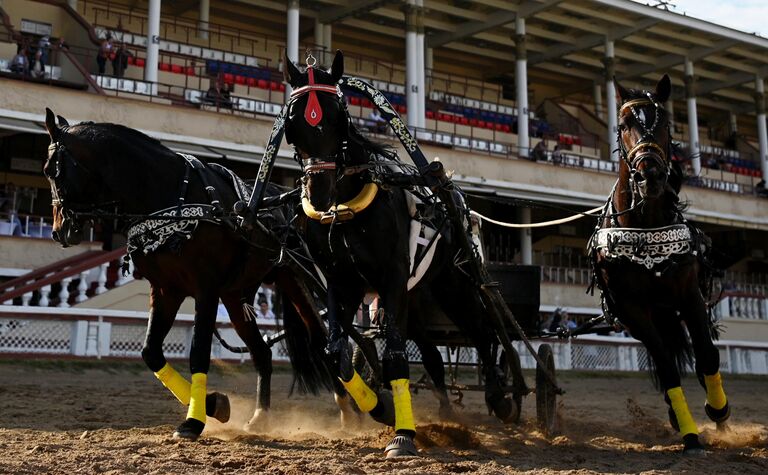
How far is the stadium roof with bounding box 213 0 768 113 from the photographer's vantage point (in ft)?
98.9

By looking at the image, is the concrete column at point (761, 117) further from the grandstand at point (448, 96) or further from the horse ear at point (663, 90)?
the horse ear at point (663, 90)

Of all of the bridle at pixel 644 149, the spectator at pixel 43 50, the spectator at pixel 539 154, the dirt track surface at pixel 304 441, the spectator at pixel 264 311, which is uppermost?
the spectator at pixel 43 50

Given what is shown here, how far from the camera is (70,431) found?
7.37m

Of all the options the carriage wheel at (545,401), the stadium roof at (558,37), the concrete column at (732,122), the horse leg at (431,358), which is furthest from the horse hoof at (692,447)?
the concrete column at (732,122)

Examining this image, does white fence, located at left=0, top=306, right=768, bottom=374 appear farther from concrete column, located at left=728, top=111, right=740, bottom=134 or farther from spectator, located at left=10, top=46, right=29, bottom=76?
concrete column, located at left=728, top=111, right=740, bottom=134

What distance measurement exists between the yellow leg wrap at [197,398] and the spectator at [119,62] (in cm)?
1620

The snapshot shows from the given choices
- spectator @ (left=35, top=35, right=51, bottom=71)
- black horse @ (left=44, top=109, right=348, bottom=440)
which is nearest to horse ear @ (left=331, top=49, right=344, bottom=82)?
black horse @ (left=44, top=109, right=348, bottom=440)

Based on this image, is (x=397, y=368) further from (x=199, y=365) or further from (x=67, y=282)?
(x=67, y=282)

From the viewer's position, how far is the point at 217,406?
7.18 m

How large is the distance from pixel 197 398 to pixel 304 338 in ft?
7.73

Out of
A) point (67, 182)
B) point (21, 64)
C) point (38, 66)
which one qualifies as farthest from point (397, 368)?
point (38, 66)

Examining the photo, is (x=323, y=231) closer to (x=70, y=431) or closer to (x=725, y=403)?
(x=70, y=431)

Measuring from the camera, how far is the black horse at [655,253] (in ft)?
22.9

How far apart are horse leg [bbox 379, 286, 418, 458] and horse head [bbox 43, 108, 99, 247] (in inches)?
104
